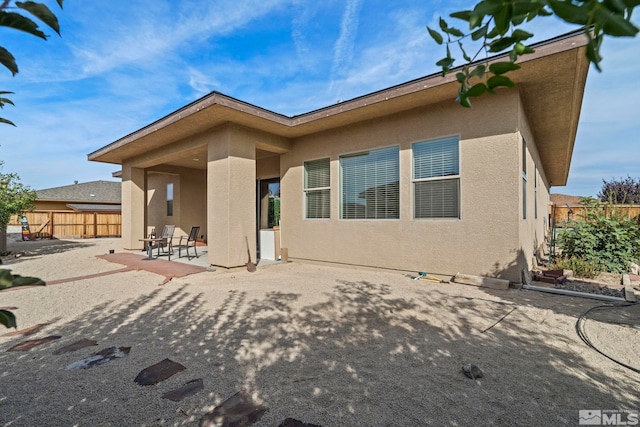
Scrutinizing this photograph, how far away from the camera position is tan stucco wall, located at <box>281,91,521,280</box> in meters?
5.23

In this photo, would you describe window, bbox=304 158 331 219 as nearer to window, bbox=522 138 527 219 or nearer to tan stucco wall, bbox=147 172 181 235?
window, bbox=522 138 527 219

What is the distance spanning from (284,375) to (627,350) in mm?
3308

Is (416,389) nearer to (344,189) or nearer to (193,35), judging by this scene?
(344,189)

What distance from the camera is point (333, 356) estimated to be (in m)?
2.82

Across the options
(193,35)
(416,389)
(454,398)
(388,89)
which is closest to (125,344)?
(416,389)

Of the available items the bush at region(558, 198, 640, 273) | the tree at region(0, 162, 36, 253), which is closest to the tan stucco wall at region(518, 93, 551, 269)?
the bush at region(558, 198, 640, 273)

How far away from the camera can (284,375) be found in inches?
98.1

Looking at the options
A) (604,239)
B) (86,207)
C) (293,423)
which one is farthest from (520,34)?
(86,207)

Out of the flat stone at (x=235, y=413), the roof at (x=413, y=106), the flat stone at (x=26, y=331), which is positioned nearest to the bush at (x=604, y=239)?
the roof at (x=413, y=106)

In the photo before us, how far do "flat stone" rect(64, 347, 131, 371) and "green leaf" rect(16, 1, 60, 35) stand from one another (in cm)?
294

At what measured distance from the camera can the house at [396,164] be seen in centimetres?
523

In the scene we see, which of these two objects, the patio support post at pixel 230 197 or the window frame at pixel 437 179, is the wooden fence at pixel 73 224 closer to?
the patio support post at pixel 230 197

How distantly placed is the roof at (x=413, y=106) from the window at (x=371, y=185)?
2.95 feet

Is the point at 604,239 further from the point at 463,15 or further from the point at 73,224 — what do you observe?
the point at 73,224
